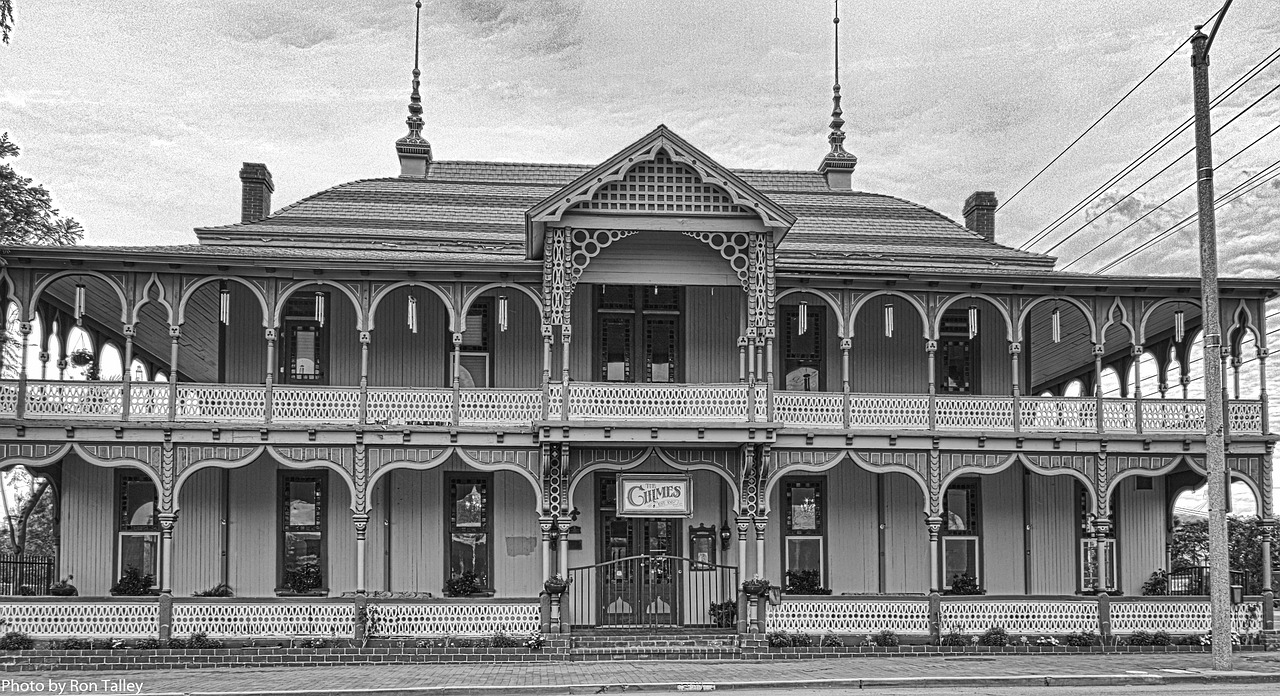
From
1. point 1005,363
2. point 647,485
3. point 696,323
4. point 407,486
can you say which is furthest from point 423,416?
point 1005,363

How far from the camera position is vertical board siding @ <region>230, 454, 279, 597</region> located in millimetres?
24094

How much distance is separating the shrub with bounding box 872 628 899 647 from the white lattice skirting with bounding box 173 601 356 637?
912 cm

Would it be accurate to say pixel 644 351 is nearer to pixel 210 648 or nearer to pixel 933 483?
pixel 933 483

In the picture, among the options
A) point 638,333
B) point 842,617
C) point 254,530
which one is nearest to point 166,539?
point 254,530

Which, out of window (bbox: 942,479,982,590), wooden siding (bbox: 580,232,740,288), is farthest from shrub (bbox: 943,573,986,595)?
wooden siding (bbox: 580,232,740,288)

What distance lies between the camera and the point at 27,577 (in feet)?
85.0

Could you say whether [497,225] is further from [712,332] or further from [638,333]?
[712,332]

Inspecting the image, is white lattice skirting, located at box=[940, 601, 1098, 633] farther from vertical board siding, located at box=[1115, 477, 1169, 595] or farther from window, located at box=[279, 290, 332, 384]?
window, located at box=[279, 290, 332, 384]

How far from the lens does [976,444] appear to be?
2331 cm

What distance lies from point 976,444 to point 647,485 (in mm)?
6379

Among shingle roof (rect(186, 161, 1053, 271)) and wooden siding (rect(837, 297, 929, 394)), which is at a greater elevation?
shingle roof (rect(186, 161, 1053, 271))

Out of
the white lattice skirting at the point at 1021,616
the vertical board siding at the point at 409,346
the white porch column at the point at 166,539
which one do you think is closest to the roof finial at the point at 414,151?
the vertical board siding at the point at 409,346

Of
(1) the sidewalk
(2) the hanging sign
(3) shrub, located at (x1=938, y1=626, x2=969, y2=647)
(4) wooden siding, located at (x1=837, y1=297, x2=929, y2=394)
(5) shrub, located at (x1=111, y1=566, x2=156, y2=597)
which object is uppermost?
(4) wooden siding, located at (x1=837, y1=297, x2=929, y2=394)

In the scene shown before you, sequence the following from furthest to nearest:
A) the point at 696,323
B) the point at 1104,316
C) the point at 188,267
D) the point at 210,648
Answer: the point at 696,323
the point at 1104,316
the point at 188,267
the point at 210,648
